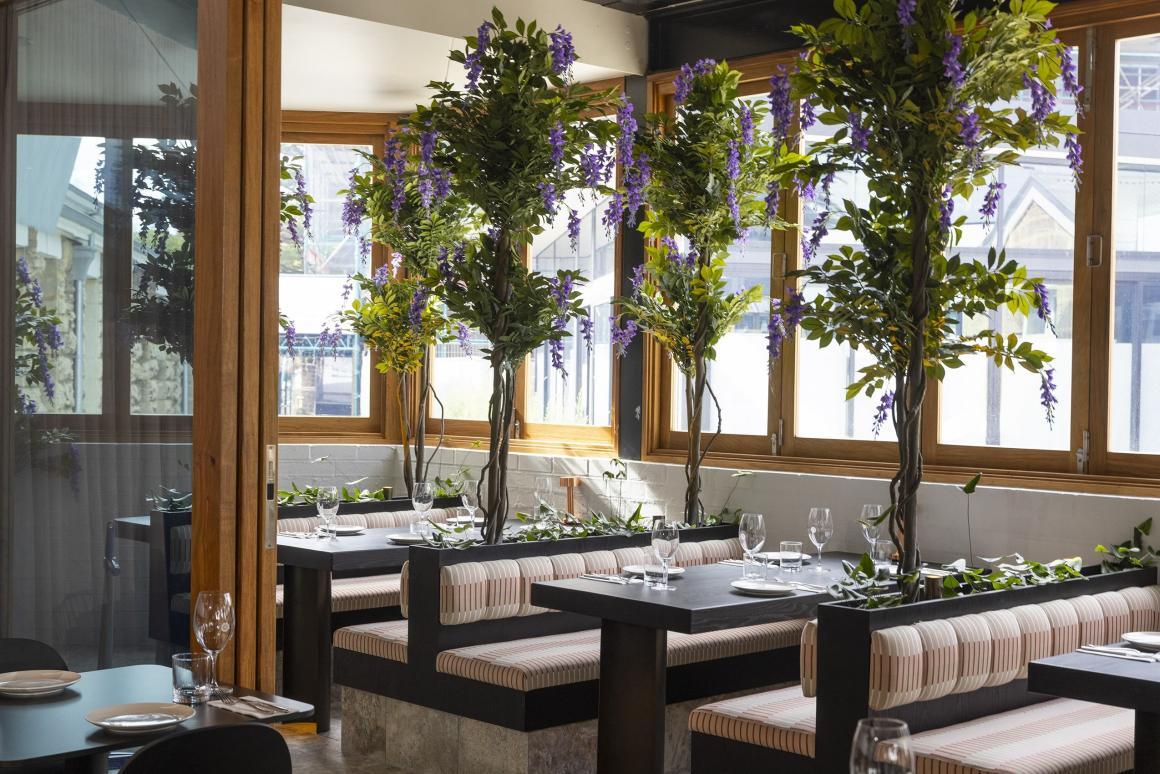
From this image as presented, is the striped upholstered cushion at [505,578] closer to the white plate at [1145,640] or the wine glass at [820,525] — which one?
the wine glass at [820,525]

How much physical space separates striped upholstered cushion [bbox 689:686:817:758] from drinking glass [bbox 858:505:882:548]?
0.58m

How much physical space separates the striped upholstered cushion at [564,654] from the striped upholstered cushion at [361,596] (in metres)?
1.26

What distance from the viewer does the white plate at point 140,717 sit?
266 cm

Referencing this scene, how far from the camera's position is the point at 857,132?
12.0 ft

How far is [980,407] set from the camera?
5625 millimetres

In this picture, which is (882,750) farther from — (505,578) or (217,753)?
(505,578)

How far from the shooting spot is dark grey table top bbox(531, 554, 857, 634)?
13.2 feet

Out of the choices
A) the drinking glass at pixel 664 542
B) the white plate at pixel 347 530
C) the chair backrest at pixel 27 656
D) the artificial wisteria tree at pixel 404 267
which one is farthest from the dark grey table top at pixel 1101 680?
the artificial wisteria tree at pixel 404 267

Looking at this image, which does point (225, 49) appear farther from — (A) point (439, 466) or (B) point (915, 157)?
(A) point (439, 466)

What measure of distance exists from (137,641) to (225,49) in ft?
6.20

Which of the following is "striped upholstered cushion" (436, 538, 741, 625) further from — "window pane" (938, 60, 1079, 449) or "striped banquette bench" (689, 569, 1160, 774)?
"window pane" (938, 60, 1079, 449)

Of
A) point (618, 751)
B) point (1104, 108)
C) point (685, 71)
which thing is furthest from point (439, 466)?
point (1104, 108)

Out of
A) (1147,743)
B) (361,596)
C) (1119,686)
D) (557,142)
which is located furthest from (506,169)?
(1147,743)

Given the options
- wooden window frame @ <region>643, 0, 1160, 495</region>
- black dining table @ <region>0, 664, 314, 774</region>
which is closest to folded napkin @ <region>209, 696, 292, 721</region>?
black dining table @ <region>0, 664, 314, 774</region>
